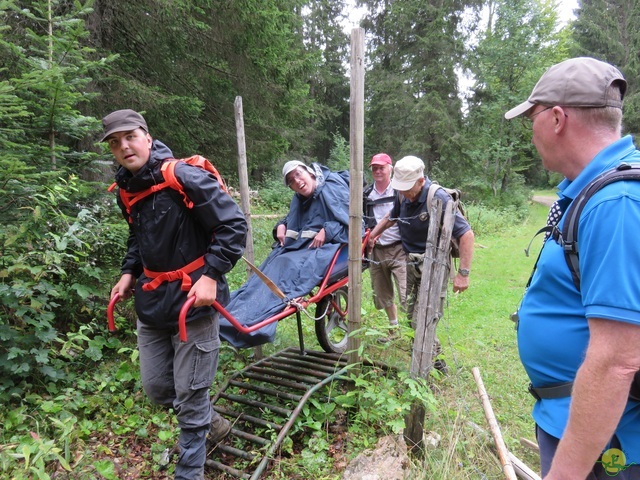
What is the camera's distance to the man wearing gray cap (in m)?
1.08

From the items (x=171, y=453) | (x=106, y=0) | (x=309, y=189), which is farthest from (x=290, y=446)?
(x=106, y=0)

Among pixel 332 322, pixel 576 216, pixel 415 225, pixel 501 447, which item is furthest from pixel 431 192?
pixel 576 216

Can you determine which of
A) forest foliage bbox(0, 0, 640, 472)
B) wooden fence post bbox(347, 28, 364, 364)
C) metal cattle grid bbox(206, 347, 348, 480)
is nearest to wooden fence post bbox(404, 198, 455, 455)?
wooden fence post bbox(347, 28, 364, 364)

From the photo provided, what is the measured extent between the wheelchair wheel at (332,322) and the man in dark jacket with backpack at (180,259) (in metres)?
1.69

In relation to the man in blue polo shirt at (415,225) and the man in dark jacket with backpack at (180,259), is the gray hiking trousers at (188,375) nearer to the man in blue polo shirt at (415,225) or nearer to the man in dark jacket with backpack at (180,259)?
the man in dark jacket with backpack at (180,259)

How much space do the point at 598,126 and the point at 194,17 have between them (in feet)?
23.0

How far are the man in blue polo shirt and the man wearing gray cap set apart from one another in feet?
6.44

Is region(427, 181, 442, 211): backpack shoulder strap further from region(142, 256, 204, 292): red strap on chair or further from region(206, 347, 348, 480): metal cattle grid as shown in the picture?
region(142, 256, 204, 292): red strap on chair

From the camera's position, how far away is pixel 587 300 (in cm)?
114

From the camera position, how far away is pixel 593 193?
1.20m

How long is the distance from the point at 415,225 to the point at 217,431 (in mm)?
2577

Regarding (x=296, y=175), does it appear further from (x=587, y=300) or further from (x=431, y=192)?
(x=587, y=300)

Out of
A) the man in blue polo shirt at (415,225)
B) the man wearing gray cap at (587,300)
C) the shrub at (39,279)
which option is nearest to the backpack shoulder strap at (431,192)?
the man in blue polo shirt at (415,225)

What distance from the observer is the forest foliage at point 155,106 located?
3.21 m
